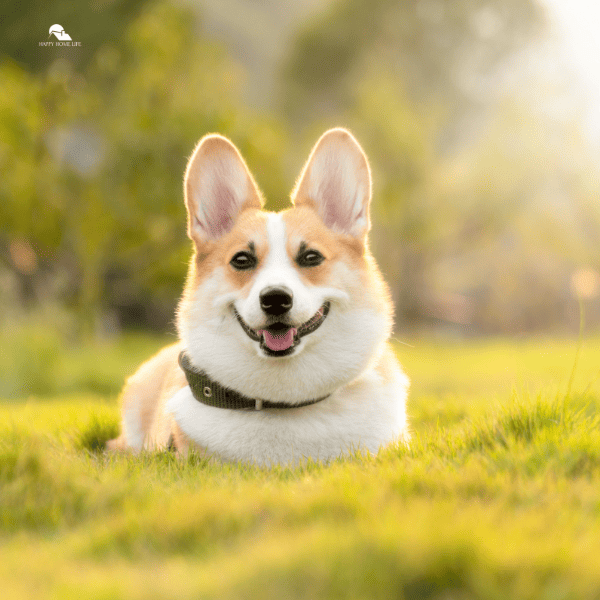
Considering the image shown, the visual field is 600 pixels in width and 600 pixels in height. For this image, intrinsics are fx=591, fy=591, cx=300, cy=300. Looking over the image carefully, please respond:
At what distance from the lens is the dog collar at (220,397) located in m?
3.07

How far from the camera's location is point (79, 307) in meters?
13.9

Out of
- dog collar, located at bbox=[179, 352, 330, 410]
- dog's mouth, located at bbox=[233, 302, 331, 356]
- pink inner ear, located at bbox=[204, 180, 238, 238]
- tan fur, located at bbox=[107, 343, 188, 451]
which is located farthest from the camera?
pink inner ear, located at bbox=[204, 180, 238, 238]

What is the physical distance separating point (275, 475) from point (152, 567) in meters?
1.03

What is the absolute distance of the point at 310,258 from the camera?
3.16 m

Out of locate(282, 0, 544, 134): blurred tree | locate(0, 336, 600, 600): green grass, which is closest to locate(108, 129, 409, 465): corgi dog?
locate(0, 336, 600, 600): green grass

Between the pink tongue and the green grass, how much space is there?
1.95 feet

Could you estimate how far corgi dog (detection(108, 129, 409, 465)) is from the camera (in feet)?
9.82

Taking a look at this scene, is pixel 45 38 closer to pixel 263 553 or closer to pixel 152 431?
pixel 152 431

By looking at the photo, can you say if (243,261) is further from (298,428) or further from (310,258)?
(298,428)

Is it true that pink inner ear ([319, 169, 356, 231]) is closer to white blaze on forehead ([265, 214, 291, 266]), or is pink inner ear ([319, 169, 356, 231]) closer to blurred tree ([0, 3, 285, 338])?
white blaze on forehead ([265, 214, 291, 266])

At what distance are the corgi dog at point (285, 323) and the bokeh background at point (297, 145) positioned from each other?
126 cm

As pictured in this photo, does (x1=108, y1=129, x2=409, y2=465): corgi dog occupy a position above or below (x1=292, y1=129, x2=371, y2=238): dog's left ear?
below

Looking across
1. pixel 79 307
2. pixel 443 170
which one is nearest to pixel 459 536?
pixel 79 307

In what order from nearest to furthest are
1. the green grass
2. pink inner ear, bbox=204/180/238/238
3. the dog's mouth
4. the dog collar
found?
the green grass < the dog's mouth < the dog collar < pink inner ear, bbox=204/180/238/238
